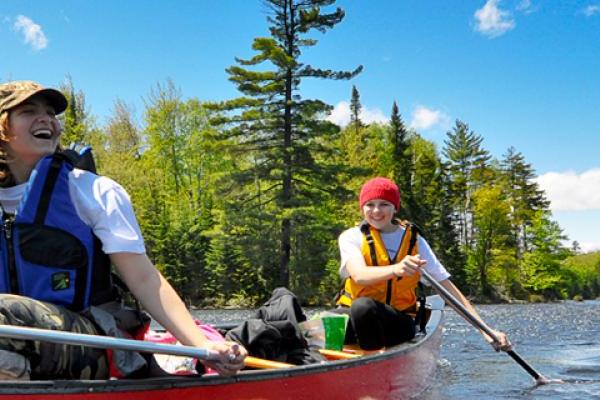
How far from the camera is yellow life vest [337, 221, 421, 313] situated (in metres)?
4.58

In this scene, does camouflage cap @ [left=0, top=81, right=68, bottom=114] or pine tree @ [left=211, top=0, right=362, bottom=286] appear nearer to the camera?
camouflage cap @ [left=0, top=81, right=68, bottom=114]

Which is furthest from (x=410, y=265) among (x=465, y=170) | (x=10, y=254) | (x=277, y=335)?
(x=465, y=170)

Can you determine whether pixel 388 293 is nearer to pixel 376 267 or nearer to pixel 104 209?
pixel 376 267

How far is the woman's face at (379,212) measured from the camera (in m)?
4.63

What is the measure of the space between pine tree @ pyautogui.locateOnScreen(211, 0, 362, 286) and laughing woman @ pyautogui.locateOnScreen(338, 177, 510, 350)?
1753 centimetres

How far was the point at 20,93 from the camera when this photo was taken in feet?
7.49

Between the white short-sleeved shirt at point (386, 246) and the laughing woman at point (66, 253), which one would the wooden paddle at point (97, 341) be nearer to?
the laughing woman at point (66, 253)

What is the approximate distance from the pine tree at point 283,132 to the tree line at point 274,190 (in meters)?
0.04

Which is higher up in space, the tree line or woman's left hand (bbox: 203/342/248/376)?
the tree line

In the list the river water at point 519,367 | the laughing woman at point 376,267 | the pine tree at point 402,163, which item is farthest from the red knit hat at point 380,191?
the pine tree at point 402,163

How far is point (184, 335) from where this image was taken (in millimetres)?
2229

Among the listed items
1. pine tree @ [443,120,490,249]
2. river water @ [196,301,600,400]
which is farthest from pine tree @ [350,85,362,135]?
river water @ [196,301,600,400]

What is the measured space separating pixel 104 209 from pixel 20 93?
0.53 meters

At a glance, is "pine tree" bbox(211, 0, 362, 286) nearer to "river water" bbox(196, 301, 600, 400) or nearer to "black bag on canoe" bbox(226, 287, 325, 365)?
"river water" bbox(196, 301, 600, 400)
